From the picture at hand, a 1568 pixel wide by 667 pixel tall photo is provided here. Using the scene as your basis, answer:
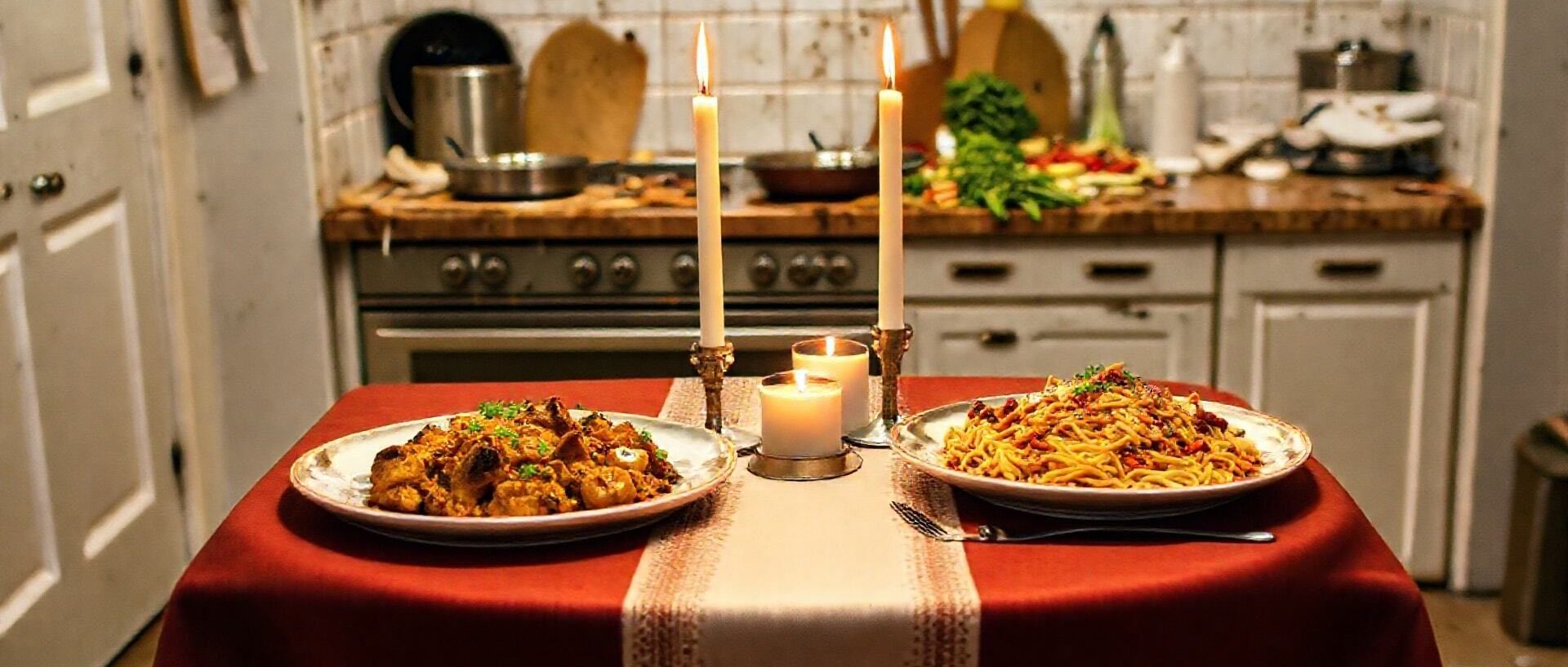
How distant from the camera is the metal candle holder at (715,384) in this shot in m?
1.85

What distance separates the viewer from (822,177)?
3.55 meters

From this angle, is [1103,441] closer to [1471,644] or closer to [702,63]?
[702,63]

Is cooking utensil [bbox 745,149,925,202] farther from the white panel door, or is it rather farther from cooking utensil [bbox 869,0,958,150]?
the white panel door

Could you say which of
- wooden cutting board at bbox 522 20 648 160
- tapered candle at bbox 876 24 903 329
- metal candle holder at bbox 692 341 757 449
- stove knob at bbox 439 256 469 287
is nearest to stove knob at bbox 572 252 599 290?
stove knob at bbox 439 256 469 287

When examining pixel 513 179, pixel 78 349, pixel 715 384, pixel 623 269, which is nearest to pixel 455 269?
pixel 513 179

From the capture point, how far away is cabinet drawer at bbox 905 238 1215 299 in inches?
137

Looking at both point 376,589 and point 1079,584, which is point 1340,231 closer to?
point 1079,584

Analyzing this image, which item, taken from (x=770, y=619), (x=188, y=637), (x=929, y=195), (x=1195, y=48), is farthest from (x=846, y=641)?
(x=1195, y=48)

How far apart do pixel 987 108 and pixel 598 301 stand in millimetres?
1010

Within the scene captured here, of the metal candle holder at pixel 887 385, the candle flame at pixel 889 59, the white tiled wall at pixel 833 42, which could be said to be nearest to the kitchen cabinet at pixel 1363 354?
the white tiled wall at pixel 833 42

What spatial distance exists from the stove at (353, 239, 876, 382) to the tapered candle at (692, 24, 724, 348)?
1.70 metres

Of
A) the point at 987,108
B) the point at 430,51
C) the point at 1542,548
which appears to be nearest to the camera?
the point at 1542,548

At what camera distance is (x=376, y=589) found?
147cm

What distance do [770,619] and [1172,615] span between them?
0.36 m
